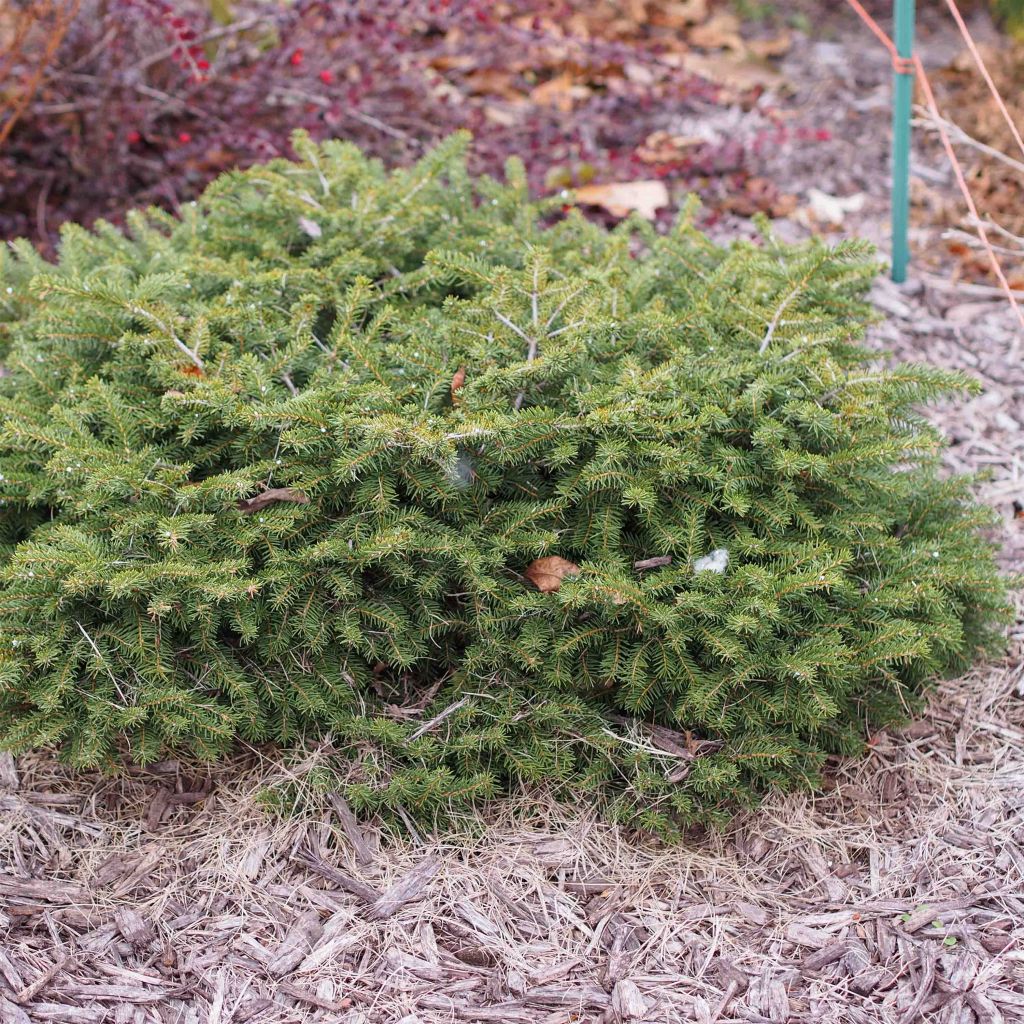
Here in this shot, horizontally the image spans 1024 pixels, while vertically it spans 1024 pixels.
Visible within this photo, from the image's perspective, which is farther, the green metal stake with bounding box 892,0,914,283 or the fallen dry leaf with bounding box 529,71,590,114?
the fallen dry leaf with bounding box 529,71,590,114

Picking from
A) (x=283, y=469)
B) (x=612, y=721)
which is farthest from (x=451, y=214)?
(x=612, y=721)

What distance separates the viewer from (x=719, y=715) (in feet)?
6.93

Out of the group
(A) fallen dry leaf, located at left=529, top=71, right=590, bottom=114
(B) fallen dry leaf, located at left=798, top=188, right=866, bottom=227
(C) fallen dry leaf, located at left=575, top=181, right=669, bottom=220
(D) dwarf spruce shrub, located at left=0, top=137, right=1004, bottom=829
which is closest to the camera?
(D) dwarf spruce shrub, located at left=0, top=137, right=1004, bottom=829

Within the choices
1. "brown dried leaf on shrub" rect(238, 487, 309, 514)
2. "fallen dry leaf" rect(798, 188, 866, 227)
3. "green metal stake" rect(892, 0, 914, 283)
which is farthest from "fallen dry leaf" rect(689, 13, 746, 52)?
"brown dried leaf on shrub" rect(238, 487, 309, 514)

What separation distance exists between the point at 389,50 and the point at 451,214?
5.35 feet

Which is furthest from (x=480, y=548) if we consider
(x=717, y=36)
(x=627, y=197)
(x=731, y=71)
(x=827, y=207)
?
(x=717, y=36)

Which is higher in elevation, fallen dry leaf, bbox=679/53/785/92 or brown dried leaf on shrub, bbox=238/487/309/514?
fallen dry leaf, bbox=679/53/785/92

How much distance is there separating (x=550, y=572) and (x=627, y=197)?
2.29 m

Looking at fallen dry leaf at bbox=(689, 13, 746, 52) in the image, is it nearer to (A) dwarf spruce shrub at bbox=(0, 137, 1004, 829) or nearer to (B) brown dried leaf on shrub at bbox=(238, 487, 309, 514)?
(A) dwarf spruce shrub at bbox=(0, 137, 1004, 829)

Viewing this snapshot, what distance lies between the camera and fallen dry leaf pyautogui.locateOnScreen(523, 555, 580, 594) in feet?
7.06

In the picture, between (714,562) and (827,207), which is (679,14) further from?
(714,562)

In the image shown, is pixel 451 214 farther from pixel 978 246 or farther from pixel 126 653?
pixel 978 246

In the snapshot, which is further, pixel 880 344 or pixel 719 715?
pixel 880 344

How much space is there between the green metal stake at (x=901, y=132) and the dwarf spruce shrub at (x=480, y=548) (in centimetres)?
148
